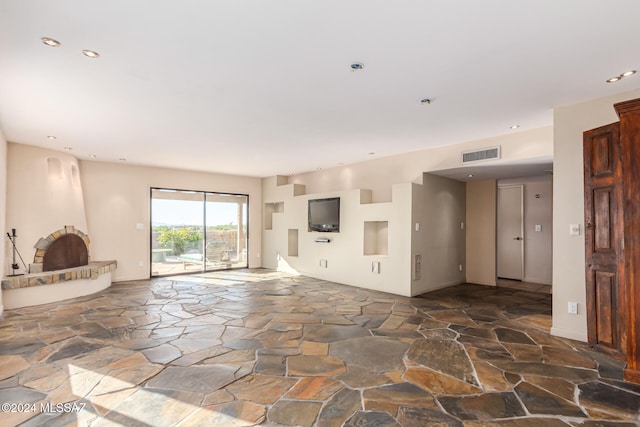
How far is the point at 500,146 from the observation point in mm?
5004

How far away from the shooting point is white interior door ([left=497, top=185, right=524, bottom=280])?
767cm

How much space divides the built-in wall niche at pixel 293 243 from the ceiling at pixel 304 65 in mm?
4100

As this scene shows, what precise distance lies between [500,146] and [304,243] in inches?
191

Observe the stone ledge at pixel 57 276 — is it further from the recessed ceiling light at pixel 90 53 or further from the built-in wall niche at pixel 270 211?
the recessed ceiling light at pixel 90 53

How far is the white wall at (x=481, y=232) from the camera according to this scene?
7.01 meters

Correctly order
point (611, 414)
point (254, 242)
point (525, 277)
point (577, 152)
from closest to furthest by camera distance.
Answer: point (611, 414) → point (577, 152) → point (525, 277) → point (254, 242)

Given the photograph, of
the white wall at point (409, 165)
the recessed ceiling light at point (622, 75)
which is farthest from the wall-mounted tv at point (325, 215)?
the recessed ceiling light at point (622, 75)

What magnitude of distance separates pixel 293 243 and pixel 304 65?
6389 millimetres

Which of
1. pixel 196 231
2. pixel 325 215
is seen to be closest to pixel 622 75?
pixel 325 215

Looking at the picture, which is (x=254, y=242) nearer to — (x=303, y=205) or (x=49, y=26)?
(x=303, y=205)

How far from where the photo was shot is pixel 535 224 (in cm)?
744

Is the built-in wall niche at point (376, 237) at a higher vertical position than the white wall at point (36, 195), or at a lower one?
lower

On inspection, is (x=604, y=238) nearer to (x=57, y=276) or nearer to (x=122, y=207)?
(x=57, y=276)

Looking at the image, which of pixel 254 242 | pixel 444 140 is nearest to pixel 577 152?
pixel 444 140
